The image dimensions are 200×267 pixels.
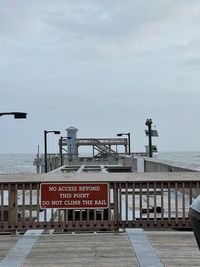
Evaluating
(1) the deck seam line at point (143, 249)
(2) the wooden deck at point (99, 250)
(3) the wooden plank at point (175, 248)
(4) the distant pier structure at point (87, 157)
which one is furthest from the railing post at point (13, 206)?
(4) the distant pier structure at point (87, 157)

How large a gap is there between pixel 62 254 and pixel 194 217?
4684 mm

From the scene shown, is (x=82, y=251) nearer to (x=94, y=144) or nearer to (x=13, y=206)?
(x=13, y=206)

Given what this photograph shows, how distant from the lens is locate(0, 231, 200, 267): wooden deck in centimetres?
776

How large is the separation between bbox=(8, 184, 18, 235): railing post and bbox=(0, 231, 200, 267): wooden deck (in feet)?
1.19

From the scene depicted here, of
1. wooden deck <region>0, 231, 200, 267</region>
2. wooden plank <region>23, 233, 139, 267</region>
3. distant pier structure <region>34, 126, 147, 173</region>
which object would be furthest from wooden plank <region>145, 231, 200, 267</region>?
distant pier structure <region>34, 126, 147, 173</region>

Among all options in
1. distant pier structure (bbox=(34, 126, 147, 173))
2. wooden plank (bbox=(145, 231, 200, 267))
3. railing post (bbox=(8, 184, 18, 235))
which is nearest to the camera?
wooden plank (bbox=(145, 231, 200, 267))

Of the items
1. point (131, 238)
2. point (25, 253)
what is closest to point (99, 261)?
point (25, 253)

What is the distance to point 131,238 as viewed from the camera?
9.82 m

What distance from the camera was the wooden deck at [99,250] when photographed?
25.5 feet

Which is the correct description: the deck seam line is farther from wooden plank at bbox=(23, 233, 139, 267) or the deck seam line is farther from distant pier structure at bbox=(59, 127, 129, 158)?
distant pier structure at bbox=(59, 127, 129, 158)

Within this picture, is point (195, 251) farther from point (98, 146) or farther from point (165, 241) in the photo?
point (98, 146)

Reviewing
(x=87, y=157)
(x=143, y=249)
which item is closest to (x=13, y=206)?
(x=143, y=249)

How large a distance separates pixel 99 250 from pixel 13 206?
2.64 metres

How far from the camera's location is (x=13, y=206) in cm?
1058
